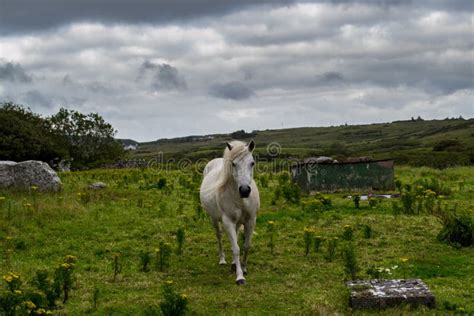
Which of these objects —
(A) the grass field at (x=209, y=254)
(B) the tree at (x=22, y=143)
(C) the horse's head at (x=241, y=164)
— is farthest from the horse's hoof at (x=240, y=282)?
(B) the tree at (x=22, y=143)

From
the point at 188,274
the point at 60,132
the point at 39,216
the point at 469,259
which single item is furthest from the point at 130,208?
the point at 60,132

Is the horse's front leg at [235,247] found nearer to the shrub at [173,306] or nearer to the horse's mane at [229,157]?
the horse's mane at [229,157]

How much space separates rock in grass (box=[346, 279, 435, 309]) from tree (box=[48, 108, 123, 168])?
48.1m

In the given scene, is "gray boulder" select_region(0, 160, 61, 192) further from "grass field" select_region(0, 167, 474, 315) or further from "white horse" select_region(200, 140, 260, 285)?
A: "white horse" select_region(200, 140, 260, 285)

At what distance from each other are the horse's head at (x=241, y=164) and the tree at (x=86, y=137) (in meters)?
45.8

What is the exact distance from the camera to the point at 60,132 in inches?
2144

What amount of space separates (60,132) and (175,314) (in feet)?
168

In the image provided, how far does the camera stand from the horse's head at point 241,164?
28.8ft

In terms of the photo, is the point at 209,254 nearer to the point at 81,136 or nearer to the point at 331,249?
the point at 331,249

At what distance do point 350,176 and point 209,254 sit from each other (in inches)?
405

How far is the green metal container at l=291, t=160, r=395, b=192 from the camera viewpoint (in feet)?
66.4

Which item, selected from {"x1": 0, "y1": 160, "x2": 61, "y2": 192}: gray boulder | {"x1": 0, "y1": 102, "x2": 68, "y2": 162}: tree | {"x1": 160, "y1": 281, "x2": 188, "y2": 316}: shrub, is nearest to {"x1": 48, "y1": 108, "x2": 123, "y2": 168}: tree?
{"x1": 0, "y1": 102, "x2": 68, "y2": 162}: tree

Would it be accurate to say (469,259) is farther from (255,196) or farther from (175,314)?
(175,314)

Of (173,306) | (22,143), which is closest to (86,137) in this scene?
(22,143)
